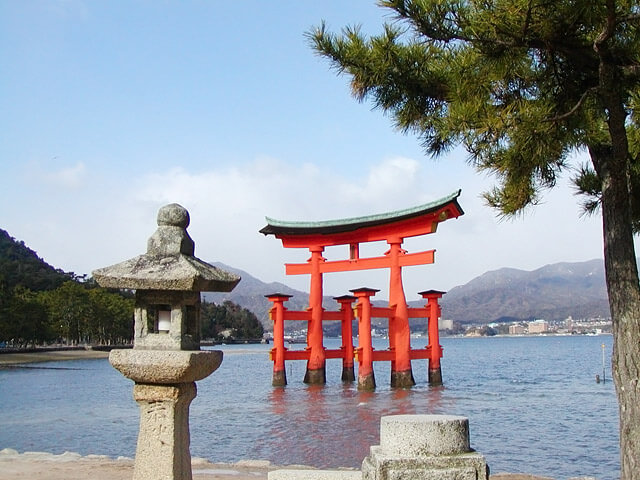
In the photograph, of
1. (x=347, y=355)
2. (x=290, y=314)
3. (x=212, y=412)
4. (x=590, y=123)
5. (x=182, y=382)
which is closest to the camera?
(x=182, y=382)

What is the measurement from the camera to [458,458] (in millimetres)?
4441

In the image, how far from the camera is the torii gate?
854 inches

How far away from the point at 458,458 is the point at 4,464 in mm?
7816

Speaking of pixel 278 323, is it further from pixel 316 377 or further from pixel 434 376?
pixel 434 376

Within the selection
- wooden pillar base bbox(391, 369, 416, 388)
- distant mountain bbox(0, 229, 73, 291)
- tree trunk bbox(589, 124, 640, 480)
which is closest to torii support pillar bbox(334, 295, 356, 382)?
wooden pillar base bbox(391, 369, 416, 388)

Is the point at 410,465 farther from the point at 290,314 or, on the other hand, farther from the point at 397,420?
the point at 290,314

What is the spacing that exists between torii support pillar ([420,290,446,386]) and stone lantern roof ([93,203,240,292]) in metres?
19.9

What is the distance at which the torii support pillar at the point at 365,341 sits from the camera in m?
22.4

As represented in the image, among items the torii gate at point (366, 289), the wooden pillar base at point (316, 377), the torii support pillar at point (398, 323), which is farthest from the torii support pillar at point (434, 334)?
the wooden pillar base at point (316, 377)

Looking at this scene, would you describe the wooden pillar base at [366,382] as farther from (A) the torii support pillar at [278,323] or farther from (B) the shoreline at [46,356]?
(B) the shoreline at [46,356]

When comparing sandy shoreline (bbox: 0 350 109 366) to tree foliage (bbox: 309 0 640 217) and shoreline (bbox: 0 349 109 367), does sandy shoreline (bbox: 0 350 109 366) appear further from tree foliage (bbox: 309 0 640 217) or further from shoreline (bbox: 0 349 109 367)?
tree foliage (bbox: 309 0 640 217)

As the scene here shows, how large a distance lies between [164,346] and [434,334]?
2020 cm

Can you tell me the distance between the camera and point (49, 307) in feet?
185

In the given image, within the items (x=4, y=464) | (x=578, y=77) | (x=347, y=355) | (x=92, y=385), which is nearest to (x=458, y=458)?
(x=578, y=77)
